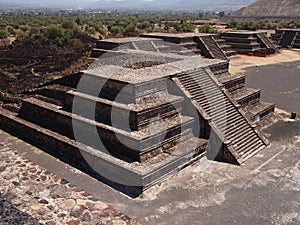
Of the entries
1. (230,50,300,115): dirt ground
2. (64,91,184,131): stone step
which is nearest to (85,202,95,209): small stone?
(64,91,184,131): stone step

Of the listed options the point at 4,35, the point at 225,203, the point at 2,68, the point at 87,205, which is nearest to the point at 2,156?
the point at 87,205

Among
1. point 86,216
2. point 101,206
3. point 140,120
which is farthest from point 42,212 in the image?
point 140,120

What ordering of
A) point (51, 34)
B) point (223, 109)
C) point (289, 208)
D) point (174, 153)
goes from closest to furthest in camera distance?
point (289, 208)
point (174, 153)
point (223, 109)
point (51, 34)

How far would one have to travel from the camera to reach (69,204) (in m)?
7.67

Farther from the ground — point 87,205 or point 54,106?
point 54,106

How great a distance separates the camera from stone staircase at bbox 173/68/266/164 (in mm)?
9992

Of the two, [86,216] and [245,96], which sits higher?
[245,96]

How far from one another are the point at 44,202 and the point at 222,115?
6098 mm

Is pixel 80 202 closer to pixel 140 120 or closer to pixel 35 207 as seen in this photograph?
pixel 35 207

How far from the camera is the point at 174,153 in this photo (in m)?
9.08

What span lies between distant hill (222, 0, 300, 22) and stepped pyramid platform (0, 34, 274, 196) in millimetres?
69781

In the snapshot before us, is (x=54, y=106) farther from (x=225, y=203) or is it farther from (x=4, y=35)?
(x=4, y=35)

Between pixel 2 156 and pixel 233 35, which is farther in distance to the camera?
pixel 233 35

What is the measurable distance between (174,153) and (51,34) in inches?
944
